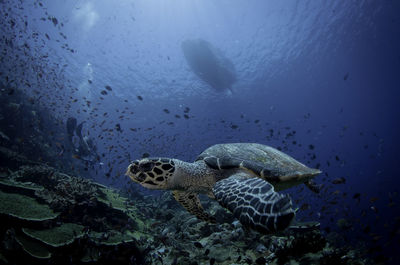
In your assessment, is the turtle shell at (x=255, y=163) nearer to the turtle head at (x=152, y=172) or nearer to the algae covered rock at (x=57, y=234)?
the turtle head at (x=152, y=172)

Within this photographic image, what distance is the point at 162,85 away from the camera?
101ft

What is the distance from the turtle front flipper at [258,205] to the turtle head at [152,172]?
95 centimetres

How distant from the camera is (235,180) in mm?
2998

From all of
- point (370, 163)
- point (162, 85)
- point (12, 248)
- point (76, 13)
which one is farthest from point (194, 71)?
point (370, 163)

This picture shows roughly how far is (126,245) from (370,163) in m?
126

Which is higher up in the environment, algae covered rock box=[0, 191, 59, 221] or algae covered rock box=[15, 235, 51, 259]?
algae covered rock box=[0, 191, 59, 221]

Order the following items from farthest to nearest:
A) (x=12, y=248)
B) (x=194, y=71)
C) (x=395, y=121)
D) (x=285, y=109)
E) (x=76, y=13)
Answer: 1. (x=395, y=121)
2. (x=285, y=109)
3. (x=194, y=71)
4. (x=76, y=13)
5. (x=12, y=248)

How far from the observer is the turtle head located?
9.93ft

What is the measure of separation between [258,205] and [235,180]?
862 millimetres

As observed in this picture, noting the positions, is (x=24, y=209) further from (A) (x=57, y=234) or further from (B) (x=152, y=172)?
(B) (x=152, y=172)

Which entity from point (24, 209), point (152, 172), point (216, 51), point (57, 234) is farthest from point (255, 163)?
point (216, 51)

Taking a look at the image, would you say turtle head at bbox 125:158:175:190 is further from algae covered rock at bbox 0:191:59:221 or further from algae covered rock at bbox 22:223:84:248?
algae covered rock at bbox 0:191:59:221

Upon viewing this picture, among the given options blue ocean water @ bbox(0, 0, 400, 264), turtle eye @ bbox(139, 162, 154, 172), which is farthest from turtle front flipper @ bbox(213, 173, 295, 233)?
blue ocean water @ bbox(0, 0, 400, 264)

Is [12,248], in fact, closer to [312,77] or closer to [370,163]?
[312,77]
